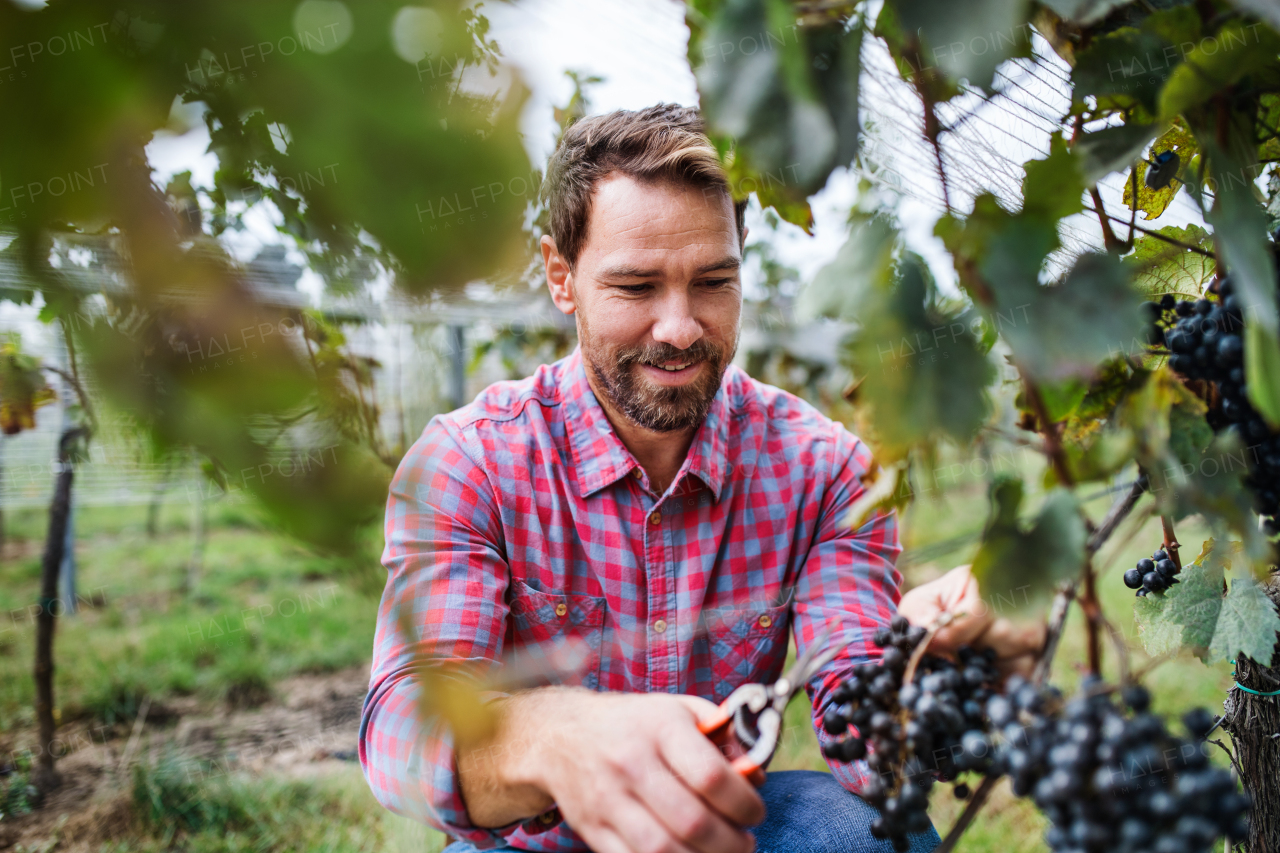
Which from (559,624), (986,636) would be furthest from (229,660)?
(986,636)

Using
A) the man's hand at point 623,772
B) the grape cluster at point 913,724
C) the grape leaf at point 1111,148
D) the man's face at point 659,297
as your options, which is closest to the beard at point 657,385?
the man's face at point 659,297

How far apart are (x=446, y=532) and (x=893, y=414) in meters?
0.92

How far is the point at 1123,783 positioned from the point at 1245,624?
42 cm

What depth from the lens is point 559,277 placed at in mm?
1722

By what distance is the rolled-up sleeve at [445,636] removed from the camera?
0.89 m

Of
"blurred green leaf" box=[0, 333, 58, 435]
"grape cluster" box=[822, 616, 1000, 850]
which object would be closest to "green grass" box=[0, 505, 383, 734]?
"blurred green leaf" box=[0, 333, 58, 435]

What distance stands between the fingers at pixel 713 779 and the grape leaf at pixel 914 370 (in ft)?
1.07

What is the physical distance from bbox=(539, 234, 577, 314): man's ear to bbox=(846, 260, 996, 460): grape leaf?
121 centimetres

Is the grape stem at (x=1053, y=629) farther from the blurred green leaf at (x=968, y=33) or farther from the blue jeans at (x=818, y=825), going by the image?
the blue jeans at (x=818, y=825)

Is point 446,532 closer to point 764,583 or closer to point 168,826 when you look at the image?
point 764,583

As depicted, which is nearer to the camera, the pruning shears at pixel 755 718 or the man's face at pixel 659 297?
the pruning shears at pixel 755 718

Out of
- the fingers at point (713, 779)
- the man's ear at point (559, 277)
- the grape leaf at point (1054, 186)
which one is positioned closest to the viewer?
the grape leaf at point (1054, 186)

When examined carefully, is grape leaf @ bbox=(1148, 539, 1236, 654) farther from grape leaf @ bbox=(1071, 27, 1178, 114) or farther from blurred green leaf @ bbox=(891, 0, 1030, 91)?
blurred green leaf @ bbox=(891, 0, 1030, 91)

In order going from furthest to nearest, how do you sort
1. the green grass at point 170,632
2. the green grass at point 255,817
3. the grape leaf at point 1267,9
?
the green grass at point 170,632, the green grass at point 255,817, the grape leaf at point 1267,9
